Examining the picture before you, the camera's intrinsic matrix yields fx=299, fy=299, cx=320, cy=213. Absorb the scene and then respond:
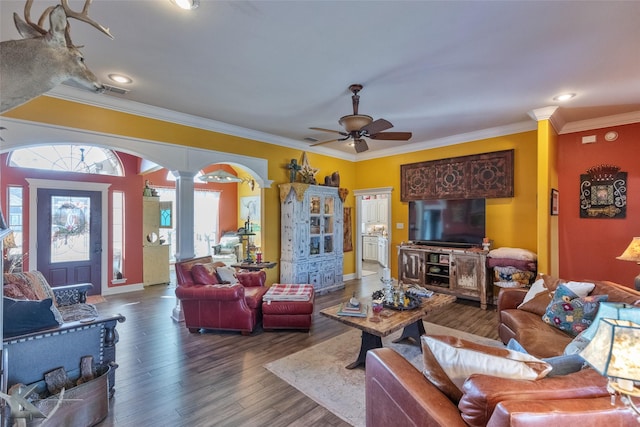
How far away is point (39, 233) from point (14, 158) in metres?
1.27

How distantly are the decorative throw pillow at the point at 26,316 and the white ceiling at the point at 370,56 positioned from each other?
202 centimetres

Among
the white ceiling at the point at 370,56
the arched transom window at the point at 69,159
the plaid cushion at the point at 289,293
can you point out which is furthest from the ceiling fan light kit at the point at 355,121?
the arched transom window at the point at 69,159

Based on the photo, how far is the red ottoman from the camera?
3664 mm

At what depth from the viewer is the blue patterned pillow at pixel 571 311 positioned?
8.22 feet

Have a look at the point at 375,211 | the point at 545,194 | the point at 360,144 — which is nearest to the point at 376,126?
the point at 360,144

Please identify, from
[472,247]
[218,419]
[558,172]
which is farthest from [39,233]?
[558,172]

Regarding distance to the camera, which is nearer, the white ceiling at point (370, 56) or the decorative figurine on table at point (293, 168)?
the white ceiling at point (370, 56)

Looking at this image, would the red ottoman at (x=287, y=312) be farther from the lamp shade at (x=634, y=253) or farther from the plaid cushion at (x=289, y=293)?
the lamp shade at (x=634, y=253)

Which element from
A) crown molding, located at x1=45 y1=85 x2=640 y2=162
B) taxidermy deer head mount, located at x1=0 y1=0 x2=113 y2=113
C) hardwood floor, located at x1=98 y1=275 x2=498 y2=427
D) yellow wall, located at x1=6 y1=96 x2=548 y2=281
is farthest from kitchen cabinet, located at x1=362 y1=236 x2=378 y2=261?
taxidermy deer head mount, located at x1=0 y1=0 x2=113 y2=113

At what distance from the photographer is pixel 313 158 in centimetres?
611

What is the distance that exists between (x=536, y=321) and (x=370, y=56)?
2.88m

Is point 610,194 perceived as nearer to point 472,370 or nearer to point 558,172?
point 558,172

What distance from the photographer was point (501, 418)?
1003 millimetres

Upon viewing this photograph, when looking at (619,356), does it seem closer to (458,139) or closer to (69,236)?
(458,139)
